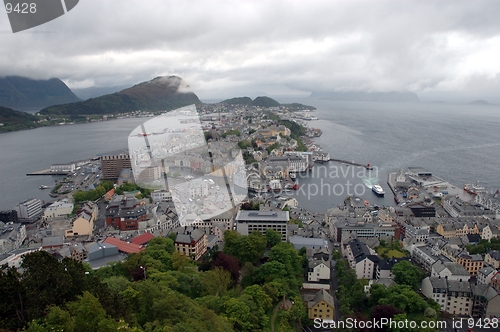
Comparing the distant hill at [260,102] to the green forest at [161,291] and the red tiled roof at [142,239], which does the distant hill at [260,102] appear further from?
the green forest at [161,291]

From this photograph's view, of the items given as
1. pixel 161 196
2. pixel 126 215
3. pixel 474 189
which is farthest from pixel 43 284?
pixel 474 189

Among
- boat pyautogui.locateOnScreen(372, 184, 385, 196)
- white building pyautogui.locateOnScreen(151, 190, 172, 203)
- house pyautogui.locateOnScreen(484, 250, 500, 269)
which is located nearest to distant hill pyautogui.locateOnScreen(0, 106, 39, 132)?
white building pyautogui.locateOnScreen(151, 190, 172, 203)

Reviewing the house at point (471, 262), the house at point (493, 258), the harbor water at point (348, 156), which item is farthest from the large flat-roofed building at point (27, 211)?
the house at point (493, 258)

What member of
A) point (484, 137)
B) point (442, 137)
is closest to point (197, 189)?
Answer: point (442, 137)

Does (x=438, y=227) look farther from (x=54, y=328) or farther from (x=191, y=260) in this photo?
(x=54, y=328)

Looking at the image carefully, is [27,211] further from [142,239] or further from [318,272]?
[318,272]
